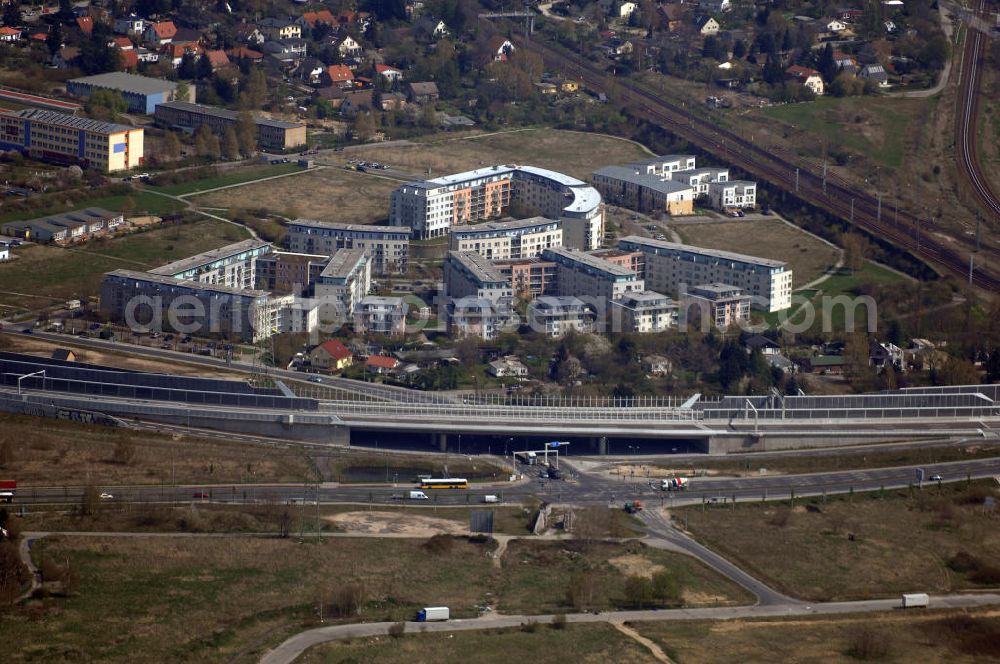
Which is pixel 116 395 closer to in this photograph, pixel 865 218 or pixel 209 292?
pixel 209 292

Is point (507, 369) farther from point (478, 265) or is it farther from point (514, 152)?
point (514, 152)

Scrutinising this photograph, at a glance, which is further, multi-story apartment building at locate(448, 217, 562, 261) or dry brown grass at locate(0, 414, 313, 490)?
multi-story apartment building at locate(448, 217, 562, 261)

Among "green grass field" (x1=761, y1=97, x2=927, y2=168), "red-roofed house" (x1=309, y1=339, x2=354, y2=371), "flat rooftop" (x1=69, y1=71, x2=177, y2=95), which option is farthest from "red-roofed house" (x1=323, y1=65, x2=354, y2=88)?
"red-roofed house" (x1=309, y1=339, x2=354, y2=371)

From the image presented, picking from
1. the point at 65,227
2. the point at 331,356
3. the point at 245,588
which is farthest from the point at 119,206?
the point at 245,588

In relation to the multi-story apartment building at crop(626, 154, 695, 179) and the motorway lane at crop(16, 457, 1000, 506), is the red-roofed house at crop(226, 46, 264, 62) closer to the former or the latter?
the multi-story apartment building at crop(626, 154, 695, 179)

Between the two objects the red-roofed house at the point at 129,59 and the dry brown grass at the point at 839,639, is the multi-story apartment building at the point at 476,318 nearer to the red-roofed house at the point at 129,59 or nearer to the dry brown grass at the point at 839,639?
the dry brown grass at the point at 839,639

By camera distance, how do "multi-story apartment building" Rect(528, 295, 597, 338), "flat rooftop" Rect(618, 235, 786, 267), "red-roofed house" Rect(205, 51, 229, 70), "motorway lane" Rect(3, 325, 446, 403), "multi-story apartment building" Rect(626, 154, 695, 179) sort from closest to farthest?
"motorway lane" Rect(3, 325, 446, 403), "multi-story apartment building" Rect(528, 295, 597, 338), "flat rooftop" Rect(618, 235, 786, 267), "multi-story apartment building" Rect(626, 154, 695, 179), "red-roofed house" Rect(205, 51, 229, 70)
